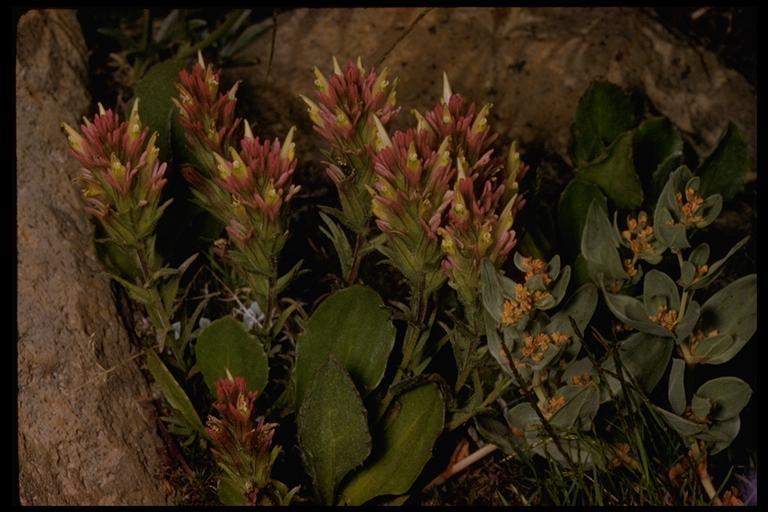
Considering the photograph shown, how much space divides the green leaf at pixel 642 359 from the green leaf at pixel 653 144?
30.2 inches

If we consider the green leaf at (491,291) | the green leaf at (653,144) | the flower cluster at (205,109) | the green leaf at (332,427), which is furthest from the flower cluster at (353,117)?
the green leaf at (653,144)

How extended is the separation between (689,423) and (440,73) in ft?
5.83

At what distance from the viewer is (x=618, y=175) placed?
3.16 meters

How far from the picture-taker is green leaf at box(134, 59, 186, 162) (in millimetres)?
3281

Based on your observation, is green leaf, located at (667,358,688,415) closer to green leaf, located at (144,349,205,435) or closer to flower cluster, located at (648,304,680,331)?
flower cluster, located at (648,304,680,331)

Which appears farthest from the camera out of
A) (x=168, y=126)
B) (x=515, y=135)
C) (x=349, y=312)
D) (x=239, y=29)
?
(x=239, y=29)

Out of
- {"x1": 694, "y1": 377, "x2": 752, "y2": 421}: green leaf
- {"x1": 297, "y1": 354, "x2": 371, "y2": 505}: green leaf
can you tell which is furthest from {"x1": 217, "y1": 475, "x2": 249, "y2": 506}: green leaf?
{"x1": 694, "y1": 377, "x2": 752, "y2": 421}: green leaf

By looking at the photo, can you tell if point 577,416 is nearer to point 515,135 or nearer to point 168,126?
point 515,135

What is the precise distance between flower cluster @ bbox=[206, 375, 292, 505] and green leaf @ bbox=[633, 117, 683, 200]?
5.32 feet

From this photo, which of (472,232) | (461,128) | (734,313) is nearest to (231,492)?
(472,232)

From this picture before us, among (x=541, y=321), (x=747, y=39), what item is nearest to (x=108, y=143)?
(x=541, y=321)

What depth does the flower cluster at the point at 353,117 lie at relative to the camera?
277 cm

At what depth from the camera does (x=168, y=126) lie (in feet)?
10.7

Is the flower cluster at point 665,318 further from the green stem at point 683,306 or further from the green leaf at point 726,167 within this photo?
the green leaf at point 726,167
